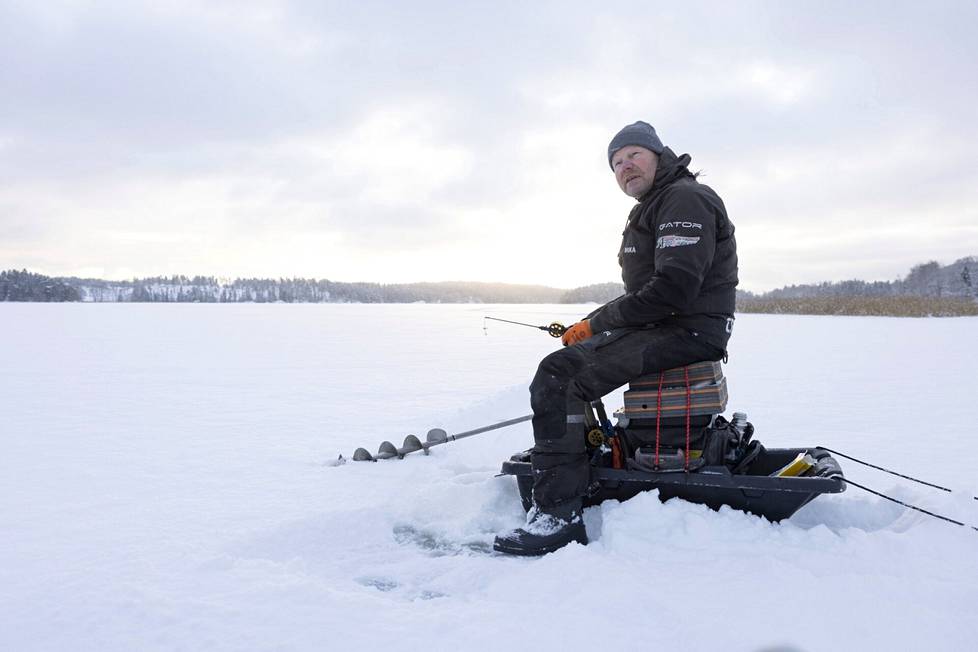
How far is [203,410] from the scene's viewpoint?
693 centimetres

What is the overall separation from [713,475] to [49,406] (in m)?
7.56

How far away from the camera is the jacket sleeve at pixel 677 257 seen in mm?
2771

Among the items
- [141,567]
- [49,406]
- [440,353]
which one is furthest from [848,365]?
[49,406]

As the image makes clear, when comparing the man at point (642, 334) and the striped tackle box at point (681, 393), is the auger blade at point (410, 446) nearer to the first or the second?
the man at point (642, 334)

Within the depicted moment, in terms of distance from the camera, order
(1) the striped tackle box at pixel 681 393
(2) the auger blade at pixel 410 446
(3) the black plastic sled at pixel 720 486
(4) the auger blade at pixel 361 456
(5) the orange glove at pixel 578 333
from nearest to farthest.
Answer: (3) the black plastic sled at pixel 720 486 → (1) the striped tackle box at pixel 681 393 → (5) the orange glove at pixel 578 333 → (4) the auger blade at pixel 361 456 → (2) the auger blade at pixel 410 446

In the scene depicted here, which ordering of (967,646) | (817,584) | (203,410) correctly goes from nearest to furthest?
(967,646), (817,584), (203,410)

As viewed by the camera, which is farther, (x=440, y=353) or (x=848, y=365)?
(x=440, y=353)

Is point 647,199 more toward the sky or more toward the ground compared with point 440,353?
more toward the sky

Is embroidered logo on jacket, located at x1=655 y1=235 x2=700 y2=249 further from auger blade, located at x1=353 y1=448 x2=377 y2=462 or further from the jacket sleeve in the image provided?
Answer: auger blade, located at x1=353 y1=448 x2=377 y2=462

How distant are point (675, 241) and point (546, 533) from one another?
1.48 meters

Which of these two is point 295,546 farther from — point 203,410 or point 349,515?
point 203,410

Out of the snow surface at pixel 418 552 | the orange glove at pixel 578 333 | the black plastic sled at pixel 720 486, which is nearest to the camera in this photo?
the snow surface at pixel 418 552

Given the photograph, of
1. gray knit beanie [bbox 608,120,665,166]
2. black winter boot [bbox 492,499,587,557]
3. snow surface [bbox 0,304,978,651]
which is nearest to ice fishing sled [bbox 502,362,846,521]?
snow surface [bbox 0,304,978,651]

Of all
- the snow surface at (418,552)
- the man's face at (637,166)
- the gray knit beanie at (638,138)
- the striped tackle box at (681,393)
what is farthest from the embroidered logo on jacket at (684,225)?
the snow surface at (418,552)
